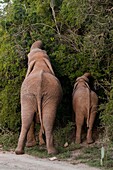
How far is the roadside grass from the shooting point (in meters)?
9.27

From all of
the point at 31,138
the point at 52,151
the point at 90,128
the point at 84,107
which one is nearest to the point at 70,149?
the point at 52,151

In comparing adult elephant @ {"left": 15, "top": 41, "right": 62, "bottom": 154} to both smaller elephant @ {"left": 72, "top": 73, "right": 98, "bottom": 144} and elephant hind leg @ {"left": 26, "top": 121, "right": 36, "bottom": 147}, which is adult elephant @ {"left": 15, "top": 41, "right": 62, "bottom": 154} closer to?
elephant hind leg @ {"left": 26, "top": 121, "right": 36, "bottom": 147}

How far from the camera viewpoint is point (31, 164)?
864cm

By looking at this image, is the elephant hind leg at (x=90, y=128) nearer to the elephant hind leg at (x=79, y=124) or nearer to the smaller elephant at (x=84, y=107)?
the smaller elephant at (x=84, y=107)

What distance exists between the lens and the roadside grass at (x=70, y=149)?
927 centimetres

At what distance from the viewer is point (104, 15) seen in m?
11.2

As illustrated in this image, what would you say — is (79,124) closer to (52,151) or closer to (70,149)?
(70,149)

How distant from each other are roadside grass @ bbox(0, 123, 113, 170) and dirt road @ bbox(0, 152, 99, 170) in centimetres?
32

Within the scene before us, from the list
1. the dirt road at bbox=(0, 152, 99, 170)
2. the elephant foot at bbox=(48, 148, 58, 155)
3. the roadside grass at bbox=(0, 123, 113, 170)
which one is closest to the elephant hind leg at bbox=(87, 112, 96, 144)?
the roadside grass at bbox=(0, 123, 113, 170)

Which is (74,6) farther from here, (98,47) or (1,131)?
(1,131)

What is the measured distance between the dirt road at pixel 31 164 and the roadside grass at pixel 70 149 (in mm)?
319

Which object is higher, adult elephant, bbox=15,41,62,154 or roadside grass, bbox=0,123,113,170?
adult elephant, bbox=15,41,62,154

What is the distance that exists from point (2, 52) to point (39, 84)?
107 inches

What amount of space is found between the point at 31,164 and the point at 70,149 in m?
2.13
